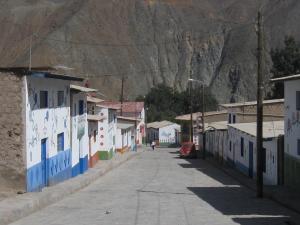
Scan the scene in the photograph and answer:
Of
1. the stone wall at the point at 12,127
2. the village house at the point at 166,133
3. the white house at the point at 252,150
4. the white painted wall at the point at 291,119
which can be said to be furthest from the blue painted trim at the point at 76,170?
the village house at the point at 166,133

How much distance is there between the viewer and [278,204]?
22750 mm

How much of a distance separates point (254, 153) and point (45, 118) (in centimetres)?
1356

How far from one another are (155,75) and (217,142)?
103527 millimetres

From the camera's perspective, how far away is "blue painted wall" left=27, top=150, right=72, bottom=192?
24.8 meters

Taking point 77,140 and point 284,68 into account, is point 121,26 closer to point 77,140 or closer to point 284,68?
point 284,68

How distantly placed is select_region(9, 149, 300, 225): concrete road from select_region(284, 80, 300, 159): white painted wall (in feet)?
8.00

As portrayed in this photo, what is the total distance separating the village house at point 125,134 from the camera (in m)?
72.5

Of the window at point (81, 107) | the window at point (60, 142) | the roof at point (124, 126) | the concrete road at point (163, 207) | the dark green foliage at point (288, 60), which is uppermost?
the dark green foliage at point (288, 60)

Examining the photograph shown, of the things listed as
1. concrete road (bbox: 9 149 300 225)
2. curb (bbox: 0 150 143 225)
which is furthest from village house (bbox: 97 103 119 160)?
curb (bbox: 0 150 143 225)

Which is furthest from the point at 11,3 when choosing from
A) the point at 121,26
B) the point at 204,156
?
the point at 204,156

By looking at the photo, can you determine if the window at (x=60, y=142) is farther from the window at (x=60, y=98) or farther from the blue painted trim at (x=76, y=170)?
the blue painted trim at (x=76, y=170)

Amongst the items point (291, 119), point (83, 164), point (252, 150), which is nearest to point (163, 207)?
point (291, 119)

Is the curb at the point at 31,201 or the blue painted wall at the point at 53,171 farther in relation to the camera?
the blue painted wall at the point at 53,171

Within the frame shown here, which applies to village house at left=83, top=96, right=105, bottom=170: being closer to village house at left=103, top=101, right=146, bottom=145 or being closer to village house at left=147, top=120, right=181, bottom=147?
village house at left=103, top=101, right=146, bottom=145
